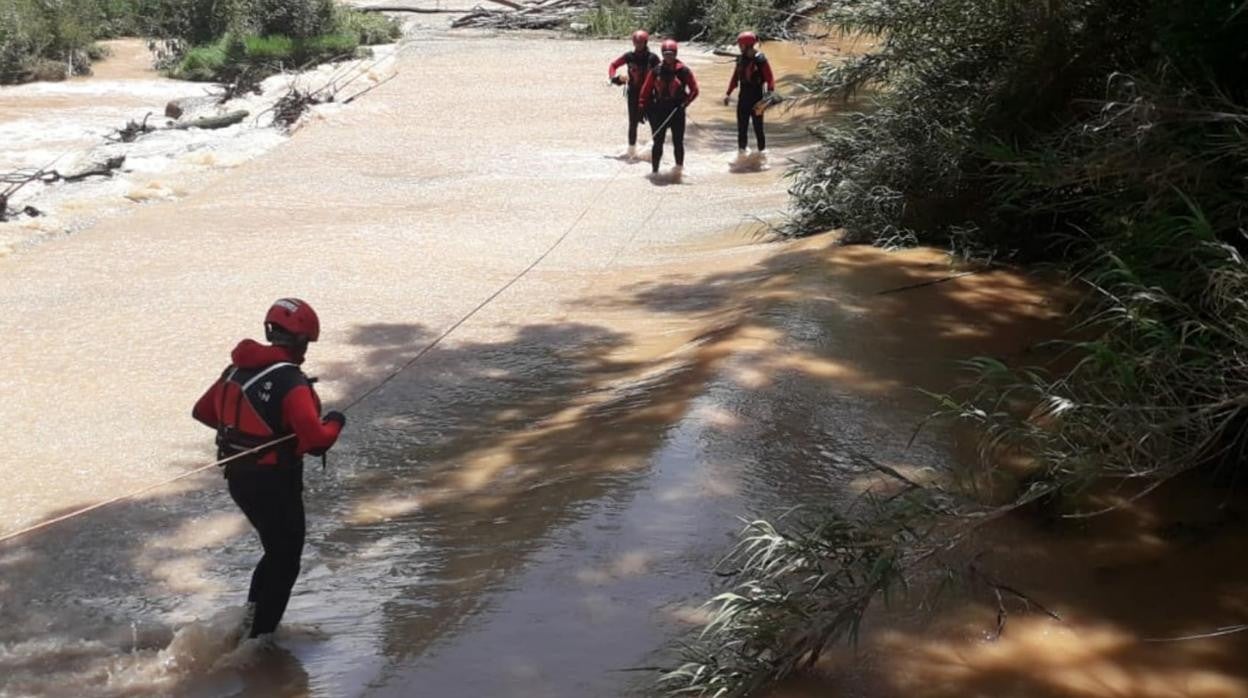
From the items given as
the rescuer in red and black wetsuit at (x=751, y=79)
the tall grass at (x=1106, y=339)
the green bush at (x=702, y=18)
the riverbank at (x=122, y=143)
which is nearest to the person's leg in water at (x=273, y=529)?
the tall grass at (x=1106, y=339)

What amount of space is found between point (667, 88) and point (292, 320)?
1125cm

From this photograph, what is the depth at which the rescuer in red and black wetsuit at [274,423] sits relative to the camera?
5594 mm

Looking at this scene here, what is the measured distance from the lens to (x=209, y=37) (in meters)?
31.0

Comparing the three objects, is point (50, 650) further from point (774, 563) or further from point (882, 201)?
point (882, 201)

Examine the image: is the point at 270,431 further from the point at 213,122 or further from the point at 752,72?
the point at 213,122

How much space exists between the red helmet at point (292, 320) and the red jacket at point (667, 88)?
11.1 m

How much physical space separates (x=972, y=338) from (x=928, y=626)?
11.9 ft

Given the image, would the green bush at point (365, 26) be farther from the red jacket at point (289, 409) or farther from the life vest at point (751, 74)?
the red jacket at point (289, 409)

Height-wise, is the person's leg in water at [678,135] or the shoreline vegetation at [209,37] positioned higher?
the shoreline vegetation at [209,37]

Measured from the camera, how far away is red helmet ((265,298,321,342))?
18.7ft

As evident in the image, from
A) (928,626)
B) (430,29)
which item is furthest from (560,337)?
(430,29)

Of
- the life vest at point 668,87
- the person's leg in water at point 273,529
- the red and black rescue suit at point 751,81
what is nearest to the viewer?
the person's leg in water at point 273,529

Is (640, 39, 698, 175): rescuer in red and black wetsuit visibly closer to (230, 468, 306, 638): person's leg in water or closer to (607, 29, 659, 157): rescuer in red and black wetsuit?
(607, 29, 659, 157): rescuer in red and black wetsuit

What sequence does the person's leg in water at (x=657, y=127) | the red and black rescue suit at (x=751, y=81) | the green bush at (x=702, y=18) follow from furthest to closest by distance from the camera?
the green bush at (x=702, y=18) < the red and black rescue suit at (x=751, y=81) < the person's leg in water at (x=657, y=127)
